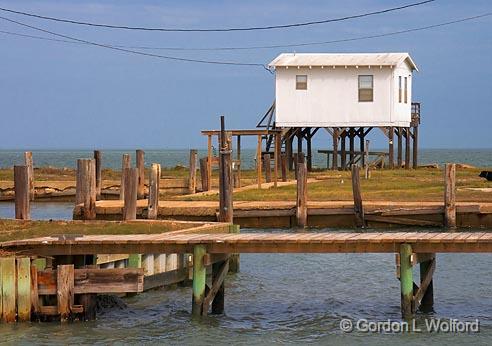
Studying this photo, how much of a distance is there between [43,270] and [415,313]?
7.20 metres

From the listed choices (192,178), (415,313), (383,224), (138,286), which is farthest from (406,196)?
(138,286)

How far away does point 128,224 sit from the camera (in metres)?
28.4

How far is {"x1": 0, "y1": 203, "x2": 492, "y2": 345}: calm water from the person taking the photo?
2016 centimetres

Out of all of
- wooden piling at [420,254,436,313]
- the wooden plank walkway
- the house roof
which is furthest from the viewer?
the house roof

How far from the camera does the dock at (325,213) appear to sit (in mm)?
37094

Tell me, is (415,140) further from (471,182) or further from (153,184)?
(153,184)

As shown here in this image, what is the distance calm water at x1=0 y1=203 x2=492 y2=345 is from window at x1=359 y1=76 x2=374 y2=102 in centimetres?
2830

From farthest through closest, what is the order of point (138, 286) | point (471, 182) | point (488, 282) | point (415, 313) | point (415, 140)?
point (415, 140) < point (471, 182) < point (488, 282) < point (415, 313) < point (138, 286)

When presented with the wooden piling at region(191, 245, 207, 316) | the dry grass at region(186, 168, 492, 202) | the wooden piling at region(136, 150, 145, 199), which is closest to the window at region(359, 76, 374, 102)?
the dry grass at region(186, 168, 492, 202)

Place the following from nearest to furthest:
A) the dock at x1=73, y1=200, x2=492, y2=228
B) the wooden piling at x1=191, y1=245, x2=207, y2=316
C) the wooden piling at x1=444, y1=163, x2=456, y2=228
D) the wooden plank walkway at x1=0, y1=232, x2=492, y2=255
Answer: the wooden plank walkway at x1=0, y1=232, x2=492, y2=255 < the wooden piling at x1=191, y1=245, x2=207, y2=316 < the wooden piling at x1=444, y1=163, x2=456, y2=228 < the dock at x1=73, y1=200, x2=492, y2=228

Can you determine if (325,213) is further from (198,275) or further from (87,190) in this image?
(198,275)

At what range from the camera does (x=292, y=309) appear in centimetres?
2328

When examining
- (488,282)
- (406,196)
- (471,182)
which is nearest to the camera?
(488,282)

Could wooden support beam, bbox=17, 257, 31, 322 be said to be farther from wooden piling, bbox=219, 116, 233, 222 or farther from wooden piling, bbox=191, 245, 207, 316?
wooden piling, bbox=219, 116, 233, 222
